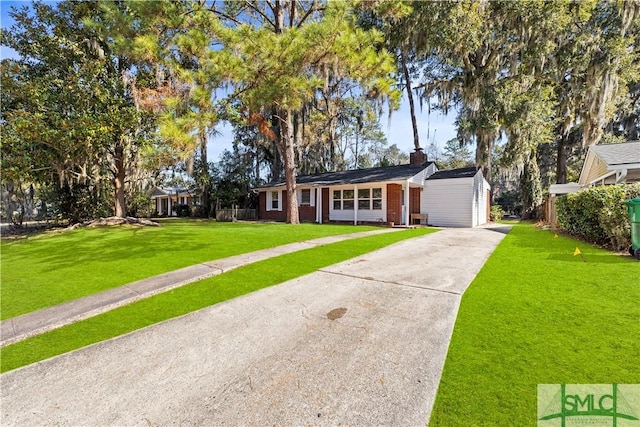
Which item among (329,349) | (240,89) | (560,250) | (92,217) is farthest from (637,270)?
(92,217)

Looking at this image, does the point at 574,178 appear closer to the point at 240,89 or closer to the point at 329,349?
the point at 240,89

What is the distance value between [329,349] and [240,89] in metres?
6.95

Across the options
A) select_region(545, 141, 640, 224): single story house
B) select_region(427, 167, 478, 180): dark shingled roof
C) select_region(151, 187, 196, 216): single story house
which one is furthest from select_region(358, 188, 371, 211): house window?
select_region(151, 187, 196, 216): single story house

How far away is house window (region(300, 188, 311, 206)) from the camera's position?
62.8 feet

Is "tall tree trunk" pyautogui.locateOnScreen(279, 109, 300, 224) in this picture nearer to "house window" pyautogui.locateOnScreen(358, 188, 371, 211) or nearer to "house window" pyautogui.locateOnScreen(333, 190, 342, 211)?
"house window" pyautogui.locateOnScreen(333, 190, 342, 211)

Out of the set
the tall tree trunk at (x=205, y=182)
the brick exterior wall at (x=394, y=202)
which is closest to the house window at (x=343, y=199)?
the brick exterior wall at (x=394, y=202)

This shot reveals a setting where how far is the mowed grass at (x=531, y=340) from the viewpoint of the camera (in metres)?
2.06

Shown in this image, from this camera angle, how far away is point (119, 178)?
17156 millimetres

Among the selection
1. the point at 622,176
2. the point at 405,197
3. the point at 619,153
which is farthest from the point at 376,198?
the point at 619,153

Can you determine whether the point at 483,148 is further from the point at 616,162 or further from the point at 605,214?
the point at 605,214

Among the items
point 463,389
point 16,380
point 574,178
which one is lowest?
point 16,380

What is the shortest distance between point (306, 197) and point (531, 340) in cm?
1694

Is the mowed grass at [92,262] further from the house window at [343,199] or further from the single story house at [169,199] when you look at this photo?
the single story house at [169,199]

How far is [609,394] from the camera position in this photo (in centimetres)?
208
